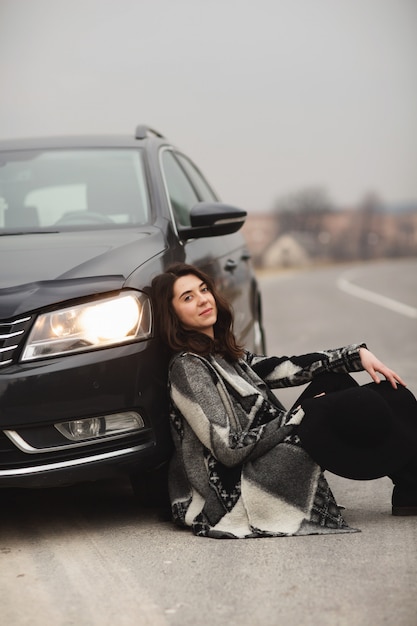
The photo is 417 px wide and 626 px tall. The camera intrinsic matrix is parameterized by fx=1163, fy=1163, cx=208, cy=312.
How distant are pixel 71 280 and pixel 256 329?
3.24 metres

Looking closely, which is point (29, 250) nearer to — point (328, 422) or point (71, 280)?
point (71, 280)

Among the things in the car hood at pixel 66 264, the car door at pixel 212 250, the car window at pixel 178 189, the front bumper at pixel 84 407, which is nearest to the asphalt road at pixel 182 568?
the front bumper at pixel 84 407

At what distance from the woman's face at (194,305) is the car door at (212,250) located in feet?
1.66

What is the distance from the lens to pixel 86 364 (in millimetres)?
4129

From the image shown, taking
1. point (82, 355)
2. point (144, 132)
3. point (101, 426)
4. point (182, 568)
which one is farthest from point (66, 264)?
point (144, 132)

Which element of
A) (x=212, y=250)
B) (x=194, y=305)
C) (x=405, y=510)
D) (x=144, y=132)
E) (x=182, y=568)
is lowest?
(x=405, y=510)

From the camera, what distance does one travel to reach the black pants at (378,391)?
14.4 feet

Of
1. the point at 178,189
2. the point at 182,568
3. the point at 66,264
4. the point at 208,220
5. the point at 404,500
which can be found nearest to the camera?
the point at 182,568

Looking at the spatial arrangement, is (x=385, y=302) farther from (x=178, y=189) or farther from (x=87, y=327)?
(x=87, y=327)

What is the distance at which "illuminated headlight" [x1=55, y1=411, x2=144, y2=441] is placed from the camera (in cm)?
423

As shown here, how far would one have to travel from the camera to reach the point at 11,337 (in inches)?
162

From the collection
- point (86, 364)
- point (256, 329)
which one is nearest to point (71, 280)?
point (86, 364)

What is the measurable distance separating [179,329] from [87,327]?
41 cm

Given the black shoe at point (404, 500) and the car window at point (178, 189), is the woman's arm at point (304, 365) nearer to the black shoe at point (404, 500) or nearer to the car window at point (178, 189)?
the black shoe at point (404, 500)
